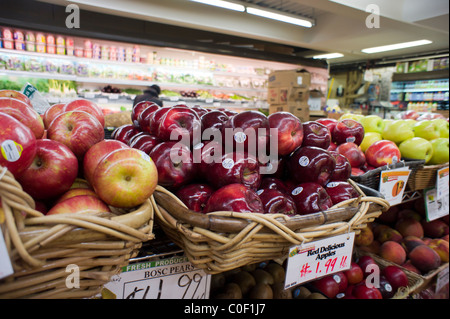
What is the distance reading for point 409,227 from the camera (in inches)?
73.1

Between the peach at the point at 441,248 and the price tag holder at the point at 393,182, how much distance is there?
2.59 feet

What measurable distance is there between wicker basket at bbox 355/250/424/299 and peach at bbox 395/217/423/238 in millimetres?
391

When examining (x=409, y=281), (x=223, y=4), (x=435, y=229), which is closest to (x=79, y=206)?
(x=409, y=281)

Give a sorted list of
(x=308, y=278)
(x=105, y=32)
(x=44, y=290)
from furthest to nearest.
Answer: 1. (x=105, y=32)
2. (x=308, y=278)
3. (x=44, y=290)

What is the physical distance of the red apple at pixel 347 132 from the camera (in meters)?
1.41

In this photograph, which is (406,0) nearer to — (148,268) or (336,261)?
(336,261)

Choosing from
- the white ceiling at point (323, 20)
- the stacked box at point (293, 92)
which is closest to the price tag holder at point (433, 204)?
the white ceiling at point (323, 20)

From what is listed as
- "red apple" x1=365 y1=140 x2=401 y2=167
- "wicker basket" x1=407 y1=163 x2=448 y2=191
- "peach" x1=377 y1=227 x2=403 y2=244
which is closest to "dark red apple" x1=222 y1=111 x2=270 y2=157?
"red apple" x1=365 y1=140 x2=401 y2=167

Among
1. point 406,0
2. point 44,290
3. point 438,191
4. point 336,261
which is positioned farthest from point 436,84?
point 44,290

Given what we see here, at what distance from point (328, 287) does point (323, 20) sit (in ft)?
21.3

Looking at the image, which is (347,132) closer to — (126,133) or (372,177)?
(372,177)
